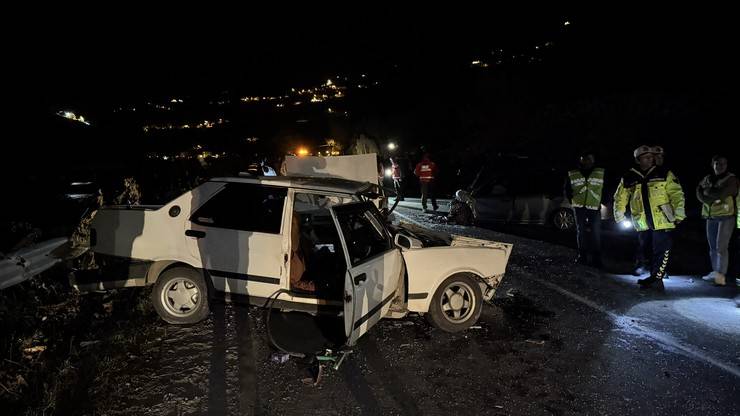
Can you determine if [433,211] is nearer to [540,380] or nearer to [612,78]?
[540,380]

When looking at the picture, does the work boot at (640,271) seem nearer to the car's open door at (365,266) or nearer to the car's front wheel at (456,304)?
the car's front wheel at (456,304)

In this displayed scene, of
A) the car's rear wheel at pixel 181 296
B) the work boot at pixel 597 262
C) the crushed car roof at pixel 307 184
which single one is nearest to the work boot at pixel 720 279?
the work boot at pixel 597 262

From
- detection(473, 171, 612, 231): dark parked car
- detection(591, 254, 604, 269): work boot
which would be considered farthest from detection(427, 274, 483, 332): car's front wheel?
detection(473, 171, 612, 231): dark parked car

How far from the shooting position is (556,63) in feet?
98.4

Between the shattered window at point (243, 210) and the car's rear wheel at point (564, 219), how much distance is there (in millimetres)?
7835

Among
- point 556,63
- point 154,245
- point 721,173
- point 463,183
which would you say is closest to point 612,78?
point 556,63

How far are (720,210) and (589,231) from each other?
181cm

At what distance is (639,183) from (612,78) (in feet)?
71.4

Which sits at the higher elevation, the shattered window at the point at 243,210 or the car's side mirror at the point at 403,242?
the shattered window at the point at 243,210

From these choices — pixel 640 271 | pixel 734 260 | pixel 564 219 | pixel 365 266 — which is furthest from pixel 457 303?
pixel 564 219

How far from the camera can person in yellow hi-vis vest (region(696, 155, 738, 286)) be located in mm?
6223

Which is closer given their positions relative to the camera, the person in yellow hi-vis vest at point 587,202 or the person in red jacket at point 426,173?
the person in yellow hi-vis vest at point 587,202

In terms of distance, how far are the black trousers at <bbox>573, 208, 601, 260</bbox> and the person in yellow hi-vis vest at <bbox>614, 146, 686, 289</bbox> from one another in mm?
892

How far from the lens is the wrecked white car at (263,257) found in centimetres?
457
